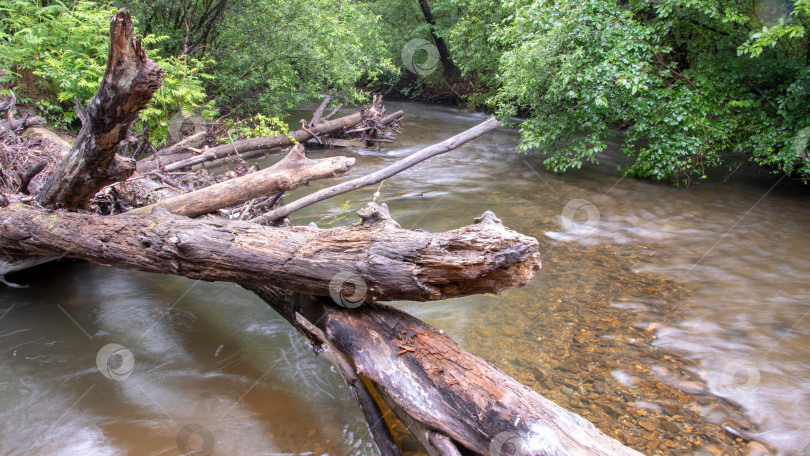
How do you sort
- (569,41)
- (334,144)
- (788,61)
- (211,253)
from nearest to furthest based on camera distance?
(211,253), (788,61), (569,41), (334,144)

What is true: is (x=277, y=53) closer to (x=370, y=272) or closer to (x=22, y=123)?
(x=22, y=123)

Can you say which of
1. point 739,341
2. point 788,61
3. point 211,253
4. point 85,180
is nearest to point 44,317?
point 85,180

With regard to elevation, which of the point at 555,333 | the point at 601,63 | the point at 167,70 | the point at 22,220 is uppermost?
the point at 601,63

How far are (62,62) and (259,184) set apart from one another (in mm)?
5102

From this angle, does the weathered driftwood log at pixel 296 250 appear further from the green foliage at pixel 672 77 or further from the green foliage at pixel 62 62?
the green foliage at pixel 672 77

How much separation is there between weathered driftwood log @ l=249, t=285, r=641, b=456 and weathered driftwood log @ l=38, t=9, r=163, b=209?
2.25m

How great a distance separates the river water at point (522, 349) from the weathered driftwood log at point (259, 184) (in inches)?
44.8

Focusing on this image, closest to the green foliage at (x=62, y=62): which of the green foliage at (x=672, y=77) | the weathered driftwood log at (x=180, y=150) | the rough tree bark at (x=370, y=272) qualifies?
the weathered driftwood log at (x=180, y=150)

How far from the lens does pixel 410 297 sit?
9.98ft

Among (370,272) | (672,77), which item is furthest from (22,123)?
(672,77)

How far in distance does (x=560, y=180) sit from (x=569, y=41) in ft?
9.65

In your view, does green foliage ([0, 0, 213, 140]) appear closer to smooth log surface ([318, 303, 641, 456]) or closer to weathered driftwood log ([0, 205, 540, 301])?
weathered driftwood log ([0, 205, 540, 301])

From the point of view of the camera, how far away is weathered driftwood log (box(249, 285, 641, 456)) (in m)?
2.40

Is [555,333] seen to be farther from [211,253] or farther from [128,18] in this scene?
[128,18]
